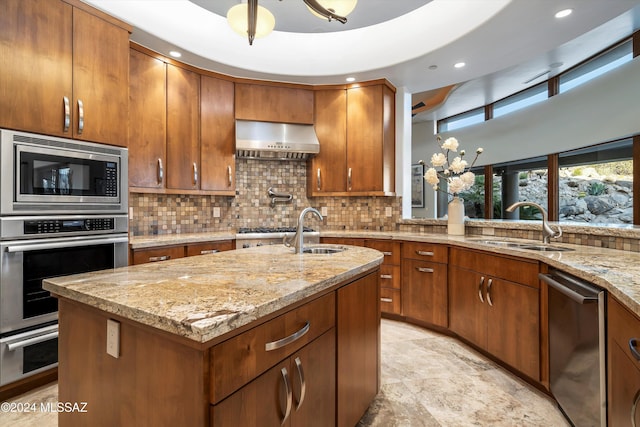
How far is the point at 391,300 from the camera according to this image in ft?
10.5

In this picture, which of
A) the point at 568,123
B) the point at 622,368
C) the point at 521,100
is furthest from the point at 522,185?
the point at 622,368

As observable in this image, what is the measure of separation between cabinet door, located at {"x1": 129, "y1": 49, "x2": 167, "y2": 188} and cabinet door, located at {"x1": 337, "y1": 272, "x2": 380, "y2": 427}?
7.77 ft

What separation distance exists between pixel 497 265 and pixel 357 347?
1.33 meters

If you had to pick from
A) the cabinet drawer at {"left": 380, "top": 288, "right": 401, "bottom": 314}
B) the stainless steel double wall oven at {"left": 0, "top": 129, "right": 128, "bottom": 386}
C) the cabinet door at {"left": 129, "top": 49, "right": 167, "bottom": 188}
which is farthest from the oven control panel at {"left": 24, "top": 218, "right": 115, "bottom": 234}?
the cabinet drawer at {"left": 380, "top": 288, "right": 401, "bottom": 314}

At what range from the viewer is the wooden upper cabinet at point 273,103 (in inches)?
138

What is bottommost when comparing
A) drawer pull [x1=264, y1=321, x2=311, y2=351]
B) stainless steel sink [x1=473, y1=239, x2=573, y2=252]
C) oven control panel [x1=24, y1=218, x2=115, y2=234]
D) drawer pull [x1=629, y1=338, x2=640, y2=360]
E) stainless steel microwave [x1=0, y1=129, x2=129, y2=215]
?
drawer pull [x1=629, y1=338, x2=640, y2=360]

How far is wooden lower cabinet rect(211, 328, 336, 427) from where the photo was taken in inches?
30.8

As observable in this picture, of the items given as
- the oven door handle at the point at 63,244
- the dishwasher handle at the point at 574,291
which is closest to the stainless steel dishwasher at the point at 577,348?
the dishwasher handle at the point at 574,291

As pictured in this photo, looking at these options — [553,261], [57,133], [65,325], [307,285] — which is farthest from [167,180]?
[553,261]

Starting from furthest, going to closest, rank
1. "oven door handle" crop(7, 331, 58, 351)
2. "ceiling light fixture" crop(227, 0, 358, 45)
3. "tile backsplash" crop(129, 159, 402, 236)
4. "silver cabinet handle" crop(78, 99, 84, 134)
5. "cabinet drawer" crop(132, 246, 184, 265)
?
"tile backsplash" crop(129, 159, 402, 236) → "cabinet drawer" crop(132, 246, 184, 265) → "silver cabinet handle" crop(78, 99, 84, 134) → "oven door handle" crop(7, 331, 58, 351) → "ceiling light fixture" crop(227, 0, 358, 45)

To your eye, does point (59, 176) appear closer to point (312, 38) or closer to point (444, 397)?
point (312, 38)

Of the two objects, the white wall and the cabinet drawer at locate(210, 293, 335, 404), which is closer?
the cabinet drawer at locate(210, 293, 335, 404)

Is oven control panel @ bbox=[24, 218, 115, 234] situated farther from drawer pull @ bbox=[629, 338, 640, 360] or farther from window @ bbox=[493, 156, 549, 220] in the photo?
window @ bbox=[493, 156, 549, 220]

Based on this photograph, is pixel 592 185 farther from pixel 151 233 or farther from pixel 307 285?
pixel 151 233
